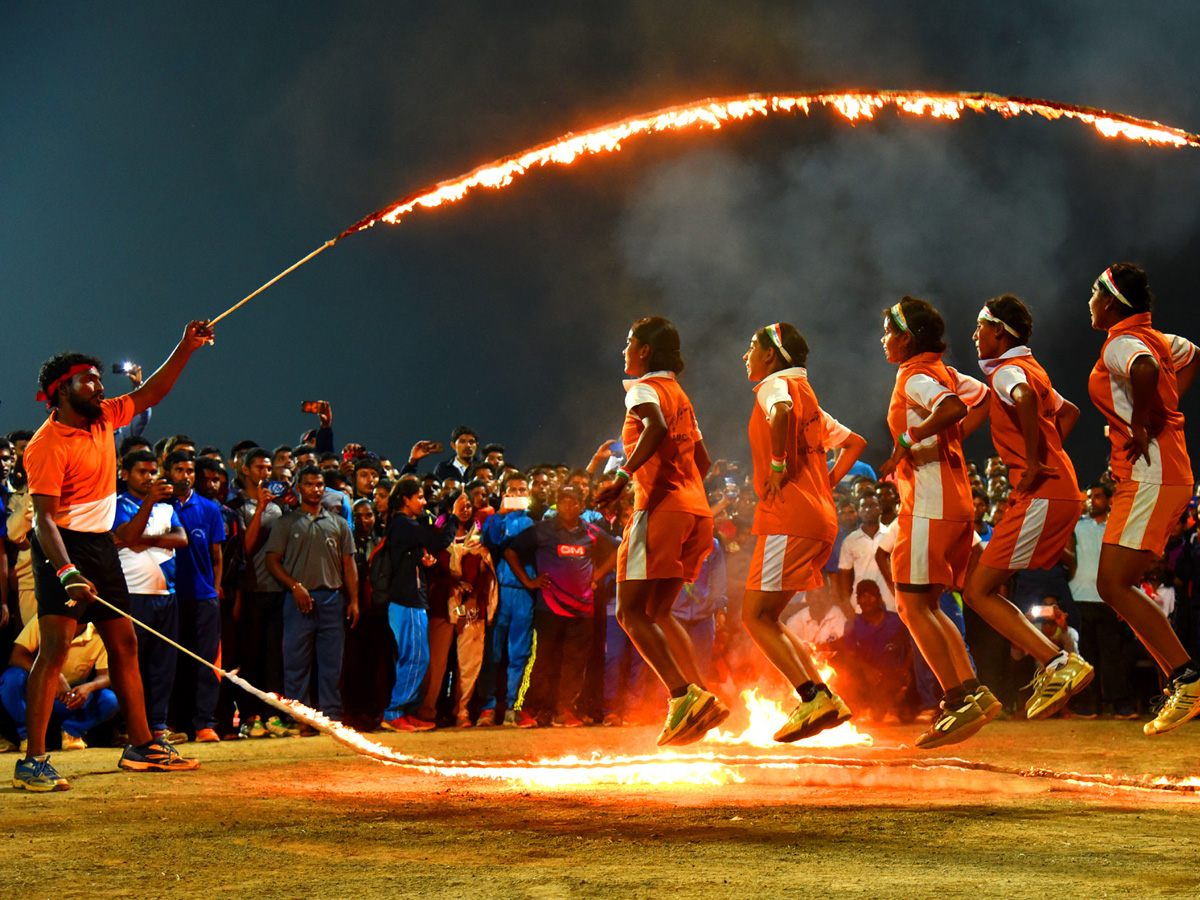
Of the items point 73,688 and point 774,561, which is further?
point 73,688

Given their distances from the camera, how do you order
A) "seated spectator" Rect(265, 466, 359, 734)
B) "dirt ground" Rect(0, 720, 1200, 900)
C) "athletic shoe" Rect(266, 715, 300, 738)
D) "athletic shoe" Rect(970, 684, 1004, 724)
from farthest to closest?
"athletic shoe" Rect(266, 715, 300, 738), "seated spectator" Rect(265, 466, 359, 734), "athletic shoe" Rect(970, 684, 1004, 724), "dirt ground" Rect(0, 720, 1200, 900)

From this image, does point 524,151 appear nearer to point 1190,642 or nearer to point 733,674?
point 733,674

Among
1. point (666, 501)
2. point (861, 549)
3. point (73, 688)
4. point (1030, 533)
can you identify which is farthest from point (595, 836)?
point (861, 549)

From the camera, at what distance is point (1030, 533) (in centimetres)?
666

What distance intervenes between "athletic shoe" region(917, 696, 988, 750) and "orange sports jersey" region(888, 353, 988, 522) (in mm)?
1093

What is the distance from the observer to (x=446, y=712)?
11.4 m

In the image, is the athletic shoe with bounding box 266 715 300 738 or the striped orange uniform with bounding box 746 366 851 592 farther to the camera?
the athletic shoe with bounding box 266 715 300 738

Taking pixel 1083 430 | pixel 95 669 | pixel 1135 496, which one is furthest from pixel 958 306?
pixel 95 669

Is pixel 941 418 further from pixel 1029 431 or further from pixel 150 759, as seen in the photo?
pixel 150 759

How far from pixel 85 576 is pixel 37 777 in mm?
1201

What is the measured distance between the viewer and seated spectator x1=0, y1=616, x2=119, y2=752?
8.97 metres

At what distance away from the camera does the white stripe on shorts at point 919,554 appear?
665 cm

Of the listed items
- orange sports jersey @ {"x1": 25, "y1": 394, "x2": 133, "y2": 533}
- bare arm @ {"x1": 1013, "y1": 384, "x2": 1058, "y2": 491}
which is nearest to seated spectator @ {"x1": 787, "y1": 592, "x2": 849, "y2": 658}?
bare arm @ {"x1": 1013, "y1": 384, "x2": 1058, "y2": 491}

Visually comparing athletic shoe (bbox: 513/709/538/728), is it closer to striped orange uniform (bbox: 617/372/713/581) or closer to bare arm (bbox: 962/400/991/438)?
striped orange uniform (bbox: 617/372/713/581)
